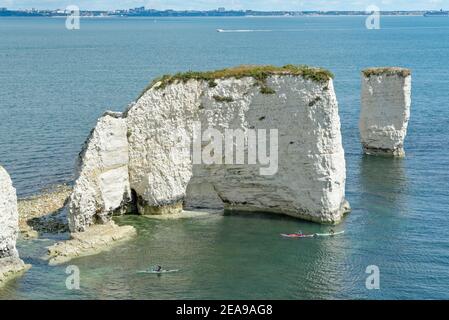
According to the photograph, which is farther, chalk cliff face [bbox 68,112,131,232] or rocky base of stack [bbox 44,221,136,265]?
chalk cliff face [bbox 68,112,131,232]

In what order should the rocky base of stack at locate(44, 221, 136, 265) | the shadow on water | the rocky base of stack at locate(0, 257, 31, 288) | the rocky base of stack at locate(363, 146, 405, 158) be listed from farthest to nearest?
the rocky base of stack at locate(363, 146, 405, 158) < the shadow on water < the rocky base of stack at locate(44, 221, 136, 265) < the rocky base of stack at locate(0, 257, 31, 288)

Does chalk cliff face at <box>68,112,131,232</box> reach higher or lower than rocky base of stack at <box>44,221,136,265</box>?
higher

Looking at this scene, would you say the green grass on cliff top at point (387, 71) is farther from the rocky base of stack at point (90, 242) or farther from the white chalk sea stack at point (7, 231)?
the white chalk sea stack at point (7, 231)

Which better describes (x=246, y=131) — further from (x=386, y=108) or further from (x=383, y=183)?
(x=386, y=108)

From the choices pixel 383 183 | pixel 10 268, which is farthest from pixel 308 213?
pixel 10 268

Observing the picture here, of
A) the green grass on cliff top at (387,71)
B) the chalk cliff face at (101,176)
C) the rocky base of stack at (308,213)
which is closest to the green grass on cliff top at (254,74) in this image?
the chalk cliff face at (101,176)

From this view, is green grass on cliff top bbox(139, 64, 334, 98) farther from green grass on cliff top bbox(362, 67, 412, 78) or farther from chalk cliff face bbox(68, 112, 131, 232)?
green grass on cliff top bbox(362, 67, 412, 78)

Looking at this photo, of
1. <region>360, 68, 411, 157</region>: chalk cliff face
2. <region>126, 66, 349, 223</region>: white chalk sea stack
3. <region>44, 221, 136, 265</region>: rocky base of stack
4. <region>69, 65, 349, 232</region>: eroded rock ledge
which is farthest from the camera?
<region>360, 68, 411, 157</region>: chalk cliff face

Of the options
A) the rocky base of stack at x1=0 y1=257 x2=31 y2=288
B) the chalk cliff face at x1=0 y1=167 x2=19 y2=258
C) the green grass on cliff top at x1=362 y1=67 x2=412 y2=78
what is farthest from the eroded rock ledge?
the green grass on cliff top at x1=362 y1=67 x2=412 y2=78
